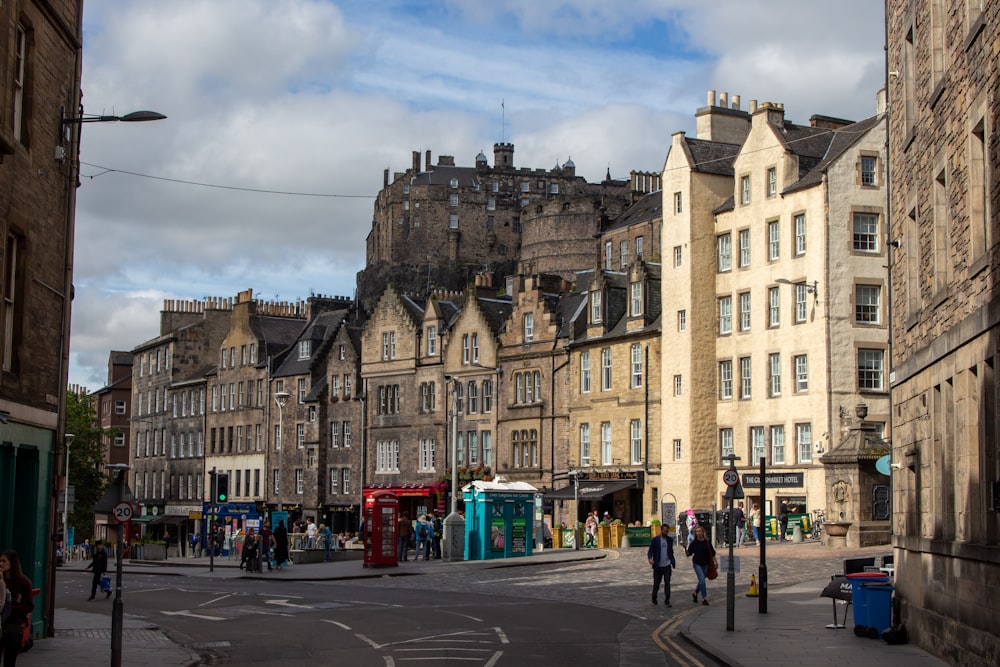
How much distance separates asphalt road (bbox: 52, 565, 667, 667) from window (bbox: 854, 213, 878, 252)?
2068cm

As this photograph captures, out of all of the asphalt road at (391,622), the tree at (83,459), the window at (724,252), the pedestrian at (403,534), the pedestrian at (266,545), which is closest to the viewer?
the asphalt road at (391,622)

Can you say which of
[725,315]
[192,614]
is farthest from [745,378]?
[192,614]

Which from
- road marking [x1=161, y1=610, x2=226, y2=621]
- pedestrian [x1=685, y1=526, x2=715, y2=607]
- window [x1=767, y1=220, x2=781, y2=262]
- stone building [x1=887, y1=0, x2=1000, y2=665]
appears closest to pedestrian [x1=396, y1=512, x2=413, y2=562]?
road marking [x1=161, y1=610, x2=226, y2=621]

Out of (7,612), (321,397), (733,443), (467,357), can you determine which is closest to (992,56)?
(7,612)

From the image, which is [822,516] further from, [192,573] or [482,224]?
[482,224]

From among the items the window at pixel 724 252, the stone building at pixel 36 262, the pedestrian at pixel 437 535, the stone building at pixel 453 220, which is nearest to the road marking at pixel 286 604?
the stone building at pixel 36 262

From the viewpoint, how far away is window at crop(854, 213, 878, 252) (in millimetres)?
50375

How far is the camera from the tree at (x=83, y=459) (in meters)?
84.8

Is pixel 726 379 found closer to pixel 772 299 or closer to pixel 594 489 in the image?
pixel 772 299

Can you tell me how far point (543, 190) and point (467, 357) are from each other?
9912 centimetres

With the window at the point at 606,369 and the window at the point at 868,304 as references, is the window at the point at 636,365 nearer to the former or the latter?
the window at the point at 606,369

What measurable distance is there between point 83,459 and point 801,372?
52.6 metres

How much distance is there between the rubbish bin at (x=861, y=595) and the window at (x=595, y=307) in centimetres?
4002

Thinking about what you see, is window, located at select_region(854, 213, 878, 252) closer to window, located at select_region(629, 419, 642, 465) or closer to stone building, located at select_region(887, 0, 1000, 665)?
window, located at select_region(629, 419, 642, 465)
